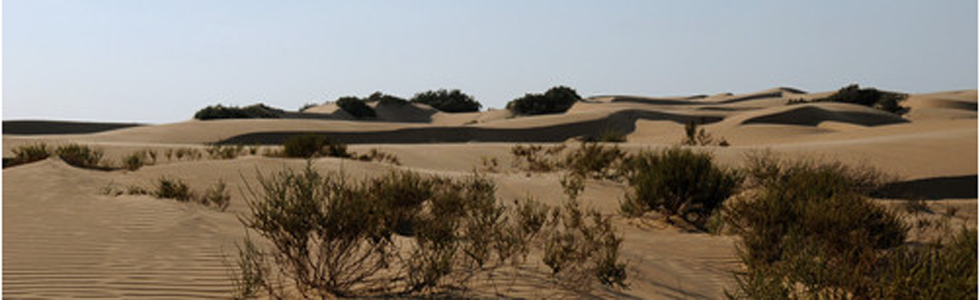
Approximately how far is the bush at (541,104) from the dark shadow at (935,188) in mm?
42026

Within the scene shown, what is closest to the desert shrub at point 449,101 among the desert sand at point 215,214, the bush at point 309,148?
the desert sand at point 215,214

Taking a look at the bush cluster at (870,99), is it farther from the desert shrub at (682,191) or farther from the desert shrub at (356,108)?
the desert shrub at (682,191)

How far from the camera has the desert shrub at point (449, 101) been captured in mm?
72312

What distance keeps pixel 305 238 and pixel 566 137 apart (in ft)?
118

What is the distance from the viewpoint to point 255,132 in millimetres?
34250

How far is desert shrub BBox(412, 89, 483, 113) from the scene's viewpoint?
237ft

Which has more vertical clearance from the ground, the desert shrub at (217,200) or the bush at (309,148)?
the bush at (309,148)

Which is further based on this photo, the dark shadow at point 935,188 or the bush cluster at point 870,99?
the bush cluster at point 870,99

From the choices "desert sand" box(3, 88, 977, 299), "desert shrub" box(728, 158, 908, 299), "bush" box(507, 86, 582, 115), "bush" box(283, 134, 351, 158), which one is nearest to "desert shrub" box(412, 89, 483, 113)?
"bush" box(507, 86, 582, 115)

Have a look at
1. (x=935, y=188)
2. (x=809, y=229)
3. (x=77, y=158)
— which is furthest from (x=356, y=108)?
(x=809, y=229)

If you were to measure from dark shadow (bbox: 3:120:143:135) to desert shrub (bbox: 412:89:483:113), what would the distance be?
29374mm

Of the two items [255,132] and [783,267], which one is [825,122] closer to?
[255,132]

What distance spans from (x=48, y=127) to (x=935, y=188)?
1797 inches

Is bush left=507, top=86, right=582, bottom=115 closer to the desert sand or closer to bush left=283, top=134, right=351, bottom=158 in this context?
the desert sand
